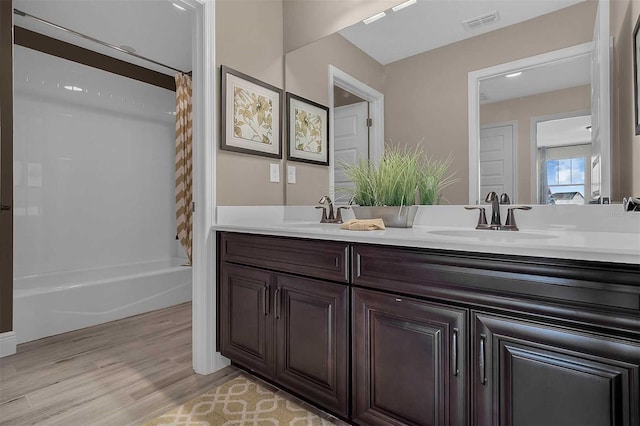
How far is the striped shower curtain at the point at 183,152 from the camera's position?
3.12 meters

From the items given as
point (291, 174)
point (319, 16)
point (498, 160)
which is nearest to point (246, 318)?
point (291, 174)

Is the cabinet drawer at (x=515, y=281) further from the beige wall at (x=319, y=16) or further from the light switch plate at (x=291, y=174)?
the beige wall at (x=319, y=16)

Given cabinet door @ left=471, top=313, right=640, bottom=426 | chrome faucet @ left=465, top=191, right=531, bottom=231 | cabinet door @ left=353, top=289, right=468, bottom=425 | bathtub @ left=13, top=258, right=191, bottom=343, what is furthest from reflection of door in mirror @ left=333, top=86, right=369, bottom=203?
bathtub @ left=13, top=258, right=191, bottom=343

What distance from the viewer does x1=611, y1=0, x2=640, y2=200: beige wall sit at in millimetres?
1174

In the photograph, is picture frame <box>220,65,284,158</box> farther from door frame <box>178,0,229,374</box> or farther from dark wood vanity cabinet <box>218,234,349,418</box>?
dark wood vanity cabinet <box>218,234,349,418</box>

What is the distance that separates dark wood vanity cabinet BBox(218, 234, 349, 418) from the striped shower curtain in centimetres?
143

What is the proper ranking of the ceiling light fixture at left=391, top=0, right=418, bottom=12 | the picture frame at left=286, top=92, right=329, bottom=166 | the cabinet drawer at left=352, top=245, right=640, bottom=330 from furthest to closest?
the picture frame at left=286, top=92, right=329, bottom=166
the ceiling light fixture at left=391, top=0, right=418, bottom=12
the cabinet drawer at left=352, top=245, right=640, bottom=330

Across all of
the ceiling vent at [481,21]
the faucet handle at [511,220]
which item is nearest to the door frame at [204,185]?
the ceiling vent at [481,21]

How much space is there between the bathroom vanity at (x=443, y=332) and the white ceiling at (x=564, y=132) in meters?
0.77

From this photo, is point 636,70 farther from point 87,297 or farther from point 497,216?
point 87,297

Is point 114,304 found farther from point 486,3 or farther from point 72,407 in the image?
point 486,3

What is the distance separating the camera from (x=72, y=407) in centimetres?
158

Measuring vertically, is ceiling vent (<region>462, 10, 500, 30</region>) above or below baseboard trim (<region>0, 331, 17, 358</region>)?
above

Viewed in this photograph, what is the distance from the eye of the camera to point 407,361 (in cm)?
115
